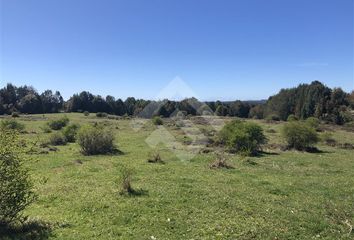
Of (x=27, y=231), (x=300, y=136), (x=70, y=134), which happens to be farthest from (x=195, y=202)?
(x=70, y=134)

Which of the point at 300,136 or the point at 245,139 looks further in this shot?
the point at 300,136

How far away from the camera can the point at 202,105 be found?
10206 cm

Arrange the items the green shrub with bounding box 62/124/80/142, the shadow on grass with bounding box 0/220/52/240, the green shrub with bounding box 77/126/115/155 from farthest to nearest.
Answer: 1. the green shrub with bounding box 62/124/80/142
2. the green shrub with bounding box 77/126/115/155
3. the shadow on grass with bounding box 0/220/52/240

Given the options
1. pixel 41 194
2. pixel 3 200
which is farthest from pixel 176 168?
pixel 3 200

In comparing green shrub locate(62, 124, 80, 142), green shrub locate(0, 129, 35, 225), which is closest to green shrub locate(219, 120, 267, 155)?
green shrub locate(62, 124, 80, 142)

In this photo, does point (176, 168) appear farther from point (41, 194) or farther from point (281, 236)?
point (281, 236)

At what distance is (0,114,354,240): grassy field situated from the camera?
1064 centimetres

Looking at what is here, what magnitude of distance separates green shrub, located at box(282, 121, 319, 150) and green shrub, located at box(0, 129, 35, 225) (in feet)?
89.1

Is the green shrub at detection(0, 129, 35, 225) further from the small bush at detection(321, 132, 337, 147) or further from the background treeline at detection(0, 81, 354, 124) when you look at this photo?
the background treeline at detection(0, 81, 354, 124)

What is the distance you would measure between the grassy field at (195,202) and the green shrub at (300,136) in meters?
8.87

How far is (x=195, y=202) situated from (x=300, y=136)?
21733 millimetres

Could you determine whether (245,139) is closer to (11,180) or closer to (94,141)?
(94,141)

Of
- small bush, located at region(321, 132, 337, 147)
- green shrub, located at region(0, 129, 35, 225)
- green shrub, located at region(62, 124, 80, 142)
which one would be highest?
green shrub, located at region(0, 129, 35, 225)

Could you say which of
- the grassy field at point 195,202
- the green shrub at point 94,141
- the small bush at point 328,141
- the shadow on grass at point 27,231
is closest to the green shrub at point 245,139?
the grassy field at point 195,202
